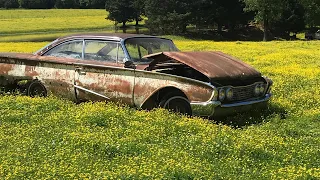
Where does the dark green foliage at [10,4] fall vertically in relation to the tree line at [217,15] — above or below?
above

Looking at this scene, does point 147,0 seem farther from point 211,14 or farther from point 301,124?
point 301,124

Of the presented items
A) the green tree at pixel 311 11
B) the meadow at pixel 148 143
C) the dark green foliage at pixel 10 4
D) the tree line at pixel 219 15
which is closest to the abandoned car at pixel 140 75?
the meadow at pixel 148 143

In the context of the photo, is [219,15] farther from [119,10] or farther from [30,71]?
[30,71]

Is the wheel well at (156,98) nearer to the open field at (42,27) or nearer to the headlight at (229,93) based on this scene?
the headlight at (229,93)

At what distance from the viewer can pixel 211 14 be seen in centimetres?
5909

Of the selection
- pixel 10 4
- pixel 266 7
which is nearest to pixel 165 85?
pixel 266 7

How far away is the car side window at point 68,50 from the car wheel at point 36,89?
71 centimetres

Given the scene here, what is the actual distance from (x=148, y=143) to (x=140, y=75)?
7.16ft

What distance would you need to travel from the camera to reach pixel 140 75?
7.99m

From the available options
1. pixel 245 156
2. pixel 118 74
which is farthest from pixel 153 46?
pixel 245 156

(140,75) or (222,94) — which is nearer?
(222,94)

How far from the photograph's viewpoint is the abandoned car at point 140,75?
748 centimetres

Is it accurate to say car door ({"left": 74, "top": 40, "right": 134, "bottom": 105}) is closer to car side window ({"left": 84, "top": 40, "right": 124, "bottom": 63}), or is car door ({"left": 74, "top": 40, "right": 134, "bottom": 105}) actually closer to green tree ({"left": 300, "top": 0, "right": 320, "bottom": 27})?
car side window ({"left": 84, "top": 40, "right": 124, "bottom": 63})

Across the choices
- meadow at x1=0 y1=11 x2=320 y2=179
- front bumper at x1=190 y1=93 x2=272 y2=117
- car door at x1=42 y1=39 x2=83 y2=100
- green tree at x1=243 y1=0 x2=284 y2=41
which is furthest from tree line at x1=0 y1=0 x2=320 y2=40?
meadow at x1=0 y1=11 x2=320 y2=179
